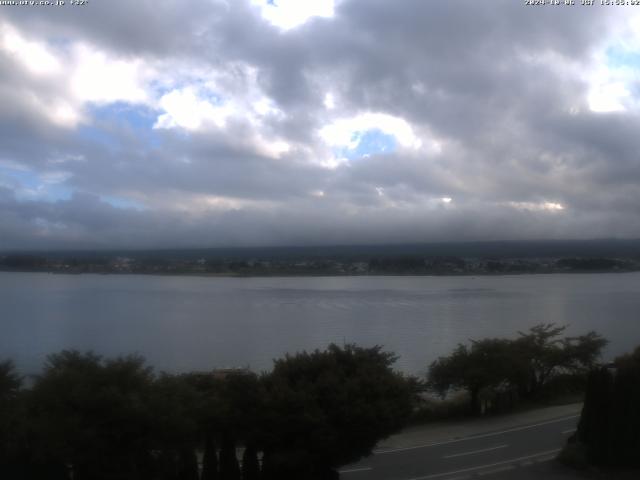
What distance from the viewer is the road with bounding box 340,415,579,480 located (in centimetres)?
1073

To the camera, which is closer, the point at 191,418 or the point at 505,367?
the point at 191,418

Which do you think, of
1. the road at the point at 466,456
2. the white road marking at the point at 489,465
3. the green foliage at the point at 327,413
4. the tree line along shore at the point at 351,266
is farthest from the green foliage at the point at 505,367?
the tree line along shore at the point at 351,266

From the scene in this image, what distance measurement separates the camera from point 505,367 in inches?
695

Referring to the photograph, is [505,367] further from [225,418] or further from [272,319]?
[272,319]

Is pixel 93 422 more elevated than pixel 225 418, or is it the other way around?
pixel 93 422

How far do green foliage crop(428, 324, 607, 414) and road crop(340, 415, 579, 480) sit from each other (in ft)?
11.2

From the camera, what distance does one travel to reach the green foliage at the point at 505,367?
57.4 feet

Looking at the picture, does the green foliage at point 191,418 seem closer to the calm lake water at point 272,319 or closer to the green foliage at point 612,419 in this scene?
the green foliage at point 612,419

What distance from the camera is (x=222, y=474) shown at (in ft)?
30.6

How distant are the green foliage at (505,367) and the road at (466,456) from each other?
11.2 ft

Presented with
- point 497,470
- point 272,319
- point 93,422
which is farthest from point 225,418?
point 272,319

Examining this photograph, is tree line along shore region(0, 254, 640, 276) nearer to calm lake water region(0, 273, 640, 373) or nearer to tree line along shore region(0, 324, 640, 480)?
calm lake water region(0, 273, 640, 373)

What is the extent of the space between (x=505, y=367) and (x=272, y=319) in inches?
997

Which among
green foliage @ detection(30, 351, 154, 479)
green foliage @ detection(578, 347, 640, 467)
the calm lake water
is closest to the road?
green foliage @ detection(578, 347, 640, 467)
